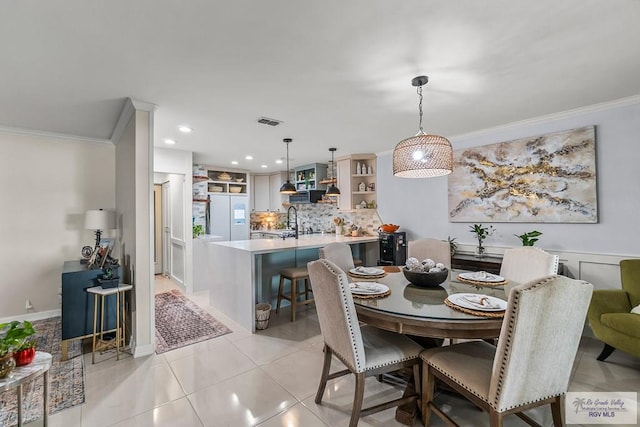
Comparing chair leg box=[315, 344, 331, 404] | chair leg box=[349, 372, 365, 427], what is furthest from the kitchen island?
chair leg box=[349, 372, 365, 427]

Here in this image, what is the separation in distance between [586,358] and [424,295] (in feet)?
6.38

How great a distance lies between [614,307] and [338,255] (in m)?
2.52

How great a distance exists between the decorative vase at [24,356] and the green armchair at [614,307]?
13.5 feet

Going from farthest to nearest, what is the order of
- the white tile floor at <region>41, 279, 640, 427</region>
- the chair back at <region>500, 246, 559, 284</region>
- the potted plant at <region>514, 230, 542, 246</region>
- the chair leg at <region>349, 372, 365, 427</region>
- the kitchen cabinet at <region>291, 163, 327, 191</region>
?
the kitchen cabinet at <region>291, 163, 327, 191</region>, the potted plant at <region>514, 230, 542, 246</region>, the chair back at <region>500, 246, 559, 284</region>, the white tile floor at <region>41, 279, 640, 427</region>, the chair leg at <region>349, 372, 365, 427</region>

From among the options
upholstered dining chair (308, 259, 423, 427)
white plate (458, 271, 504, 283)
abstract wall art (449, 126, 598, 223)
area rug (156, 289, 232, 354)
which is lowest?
area rug (156, 289, 232, 354)

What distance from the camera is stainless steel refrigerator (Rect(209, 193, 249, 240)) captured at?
5.86 meters

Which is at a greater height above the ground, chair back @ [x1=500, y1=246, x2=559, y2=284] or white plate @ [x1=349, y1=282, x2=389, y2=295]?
chair back @ [x1=500, y1=246, x2=559, y2=284]

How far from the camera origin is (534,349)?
1327 millimetres

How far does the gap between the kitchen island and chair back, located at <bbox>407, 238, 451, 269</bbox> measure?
4.01ft

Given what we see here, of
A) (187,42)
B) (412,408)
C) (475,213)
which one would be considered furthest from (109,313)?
(475,213)

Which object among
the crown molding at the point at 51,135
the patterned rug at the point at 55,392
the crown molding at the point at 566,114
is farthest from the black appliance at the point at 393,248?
the crown molding at the point at 51,135

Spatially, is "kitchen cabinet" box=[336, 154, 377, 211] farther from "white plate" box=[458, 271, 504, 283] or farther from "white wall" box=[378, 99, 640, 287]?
"white plate" box=[458, 271, 504, 283]

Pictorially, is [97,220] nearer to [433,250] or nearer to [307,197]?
[307,197]

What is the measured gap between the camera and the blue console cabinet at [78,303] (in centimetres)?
264
